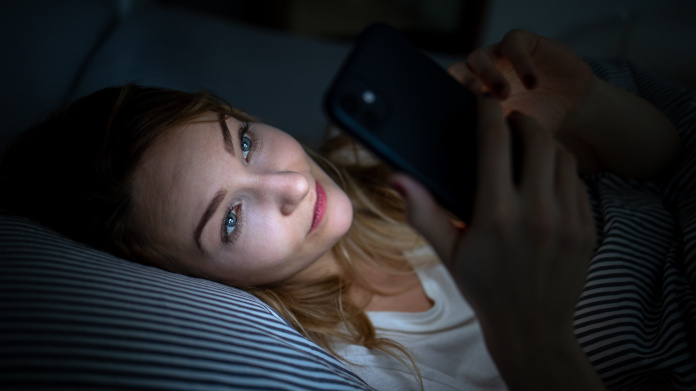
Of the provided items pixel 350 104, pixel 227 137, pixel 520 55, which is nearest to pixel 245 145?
pixel 227 137

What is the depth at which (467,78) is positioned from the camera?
2.00 ft

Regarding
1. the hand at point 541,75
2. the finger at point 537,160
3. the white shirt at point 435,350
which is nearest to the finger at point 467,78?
the hand at point 541,75

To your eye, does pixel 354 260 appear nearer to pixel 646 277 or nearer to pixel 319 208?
pixel 319 208

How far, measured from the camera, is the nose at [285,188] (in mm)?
652

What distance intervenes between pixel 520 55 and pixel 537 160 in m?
0.25

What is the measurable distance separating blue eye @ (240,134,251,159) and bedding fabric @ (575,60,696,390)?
2.05 feet

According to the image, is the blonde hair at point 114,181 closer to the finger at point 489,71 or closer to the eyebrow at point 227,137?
the eyebrow at point 227,137

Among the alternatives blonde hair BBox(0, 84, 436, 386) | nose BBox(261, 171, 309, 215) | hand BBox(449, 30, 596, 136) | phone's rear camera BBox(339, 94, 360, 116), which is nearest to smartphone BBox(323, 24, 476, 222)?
phone's rear camera BBox(339, 94, 360, 116)

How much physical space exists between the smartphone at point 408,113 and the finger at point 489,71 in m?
0.06

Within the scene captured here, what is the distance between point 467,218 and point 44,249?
58cm

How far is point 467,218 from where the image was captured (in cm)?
45

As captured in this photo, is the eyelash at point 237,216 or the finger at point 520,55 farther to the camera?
the eyelash at point 237,216

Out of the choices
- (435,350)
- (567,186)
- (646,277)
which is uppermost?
(567,186)

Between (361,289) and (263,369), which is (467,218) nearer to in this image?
(263,369)
